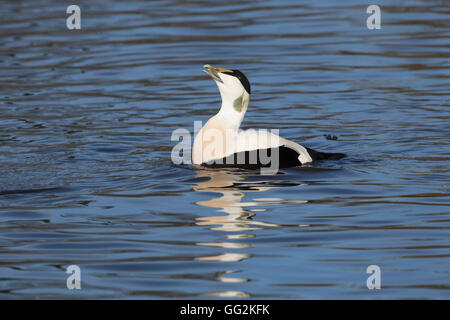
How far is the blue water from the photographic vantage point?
6.00 meters

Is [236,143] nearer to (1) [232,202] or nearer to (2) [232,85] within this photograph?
(2) [232,85]

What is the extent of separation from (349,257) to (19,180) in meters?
3.35

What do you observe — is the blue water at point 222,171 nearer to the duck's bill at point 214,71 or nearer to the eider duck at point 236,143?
the eider duck at point 236,143

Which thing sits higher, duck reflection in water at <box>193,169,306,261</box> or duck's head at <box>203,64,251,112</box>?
duck's head at <box>203,64,251,112</box>

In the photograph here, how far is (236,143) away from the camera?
28.2 ft

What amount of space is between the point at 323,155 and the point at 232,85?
1.05 meters

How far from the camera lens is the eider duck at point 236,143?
8.52 metres

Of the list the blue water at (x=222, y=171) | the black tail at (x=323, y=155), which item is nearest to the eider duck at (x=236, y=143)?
the black tail at (x=323, y=155)

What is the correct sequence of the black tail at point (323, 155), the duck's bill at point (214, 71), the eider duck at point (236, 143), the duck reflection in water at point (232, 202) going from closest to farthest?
the duck reflection in water at point (232, 202) → the eider duck at point (236, 143) → the duck's bill at point (214, 71) → the black tail at point (323, 155)

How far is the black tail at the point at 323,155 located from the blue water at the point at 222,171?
0.07 meters

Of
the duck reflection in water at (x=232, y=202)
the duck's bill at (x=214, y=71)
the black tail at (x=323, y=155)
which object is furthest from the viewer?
the black tail at (x=323, y=155)

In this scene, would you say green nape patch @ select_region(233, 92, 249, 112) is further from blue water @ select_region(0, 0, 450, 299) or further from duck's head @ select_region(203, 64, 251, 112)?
blue water @ select_region(0, 0, 450, 299)

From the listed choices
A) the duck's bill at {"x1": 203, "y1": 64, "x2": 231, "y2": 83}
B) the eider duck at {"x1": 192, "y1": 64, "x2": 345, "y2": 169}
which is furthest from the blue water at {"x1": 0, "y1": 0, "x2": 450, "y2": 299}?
the duck's bill at {"x1": 203, "y1": 64, "x2": 231, "y2": 83}

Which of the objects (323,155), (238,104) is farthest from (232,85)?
(323,155)
